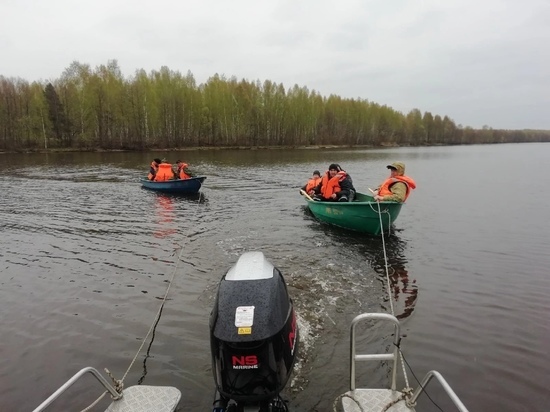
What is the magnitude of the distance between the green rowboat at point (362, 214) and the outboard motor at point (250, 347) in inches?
299

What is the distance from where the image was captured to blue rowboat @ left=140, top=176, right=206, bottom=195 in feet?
58.3

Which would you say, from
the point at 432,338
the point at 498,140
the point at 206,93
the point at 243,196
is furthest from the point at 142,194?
the point at 498,140

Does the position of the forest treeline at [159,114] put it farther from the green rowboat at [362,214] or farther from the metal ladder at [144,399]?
the metal ladder at [144,399]

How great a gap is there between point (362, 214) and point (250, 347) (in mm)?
8685

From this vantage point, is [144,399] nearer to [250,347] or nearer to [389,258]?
[250,347]

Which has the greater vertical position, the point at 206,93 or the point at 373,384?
the point at 206,93

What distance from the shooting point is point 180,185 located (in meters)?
18.1

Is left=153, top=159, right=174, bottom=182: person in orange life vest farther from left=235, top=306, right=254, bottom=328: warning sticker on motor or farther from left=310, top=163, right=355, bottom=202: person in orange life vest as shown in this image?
left=235, top=306, right=254, bottom=328: warning sticker on motor

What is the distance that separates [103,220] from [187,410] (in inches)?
429

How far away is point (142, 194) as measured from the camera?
18.9 meters

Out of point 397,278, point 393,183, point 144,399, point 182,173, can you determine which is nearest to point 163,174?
point 182,173

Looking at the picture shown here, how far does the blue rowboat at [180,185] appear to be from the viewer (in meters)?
17.8

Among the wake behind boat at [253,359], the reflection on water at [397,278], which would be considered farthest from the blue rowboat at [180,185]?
the wake behind boat at [253,359]

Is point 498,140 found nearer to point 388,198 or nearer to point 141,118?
point 141,118
